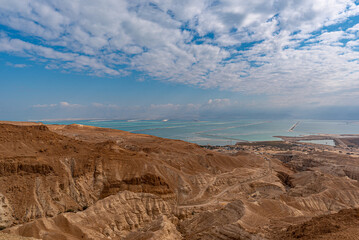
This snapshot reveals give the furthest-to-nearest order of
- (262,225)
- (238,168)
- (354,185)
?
(238,168)
(354,185)
(262,225)

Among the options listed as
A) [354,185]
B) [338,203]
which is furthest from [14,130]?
[354,185]

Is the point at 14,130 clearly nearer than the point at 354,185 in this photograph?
Yes

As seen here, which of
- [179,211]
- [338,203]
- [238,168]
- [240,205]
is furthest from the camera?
[238,168]

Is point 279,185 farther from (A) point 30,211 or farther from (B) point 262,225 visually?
(A) point 30,211

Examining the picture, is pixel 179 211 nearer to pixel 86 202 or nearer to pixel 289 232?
pixel 86 202

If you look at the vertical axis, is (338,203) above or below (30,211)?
below

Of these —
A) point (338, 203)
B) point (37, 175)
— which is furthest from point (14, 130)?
point (338, 203)

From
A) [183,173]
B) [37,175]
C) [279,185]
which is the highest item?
[37,175]
